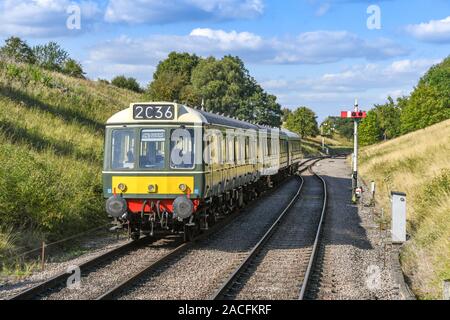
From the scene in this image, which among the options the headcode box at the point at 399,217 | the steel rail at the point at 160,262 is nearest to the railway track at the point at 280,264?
the steel rail at the point at 160,262

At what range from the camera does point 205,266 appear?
1202cm

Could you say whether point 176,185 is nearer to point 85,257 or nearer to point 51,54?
point 85,257

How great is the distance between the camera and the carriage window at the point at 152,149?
45.1 feet

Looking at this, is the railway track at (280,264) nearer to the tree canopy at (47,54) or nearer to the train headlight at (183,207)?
the train headlight at (183,207)

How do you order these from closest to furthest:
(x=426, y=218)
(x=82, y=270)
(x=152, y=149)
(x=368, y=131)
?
(x=82, y=270) < (x=152, y=149) < (x=426, y=218) < (x=368, y=131)

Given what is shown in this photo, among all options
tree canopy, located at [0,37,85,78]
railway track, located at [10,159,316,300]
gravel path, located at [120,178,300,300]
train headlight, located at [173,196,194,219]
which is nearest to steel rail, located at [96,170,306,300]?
railway track, located at [10,159,316,300]

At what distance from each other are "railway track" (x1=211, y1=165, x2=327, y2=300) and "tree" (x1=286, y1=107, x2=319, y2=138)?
3752 inches

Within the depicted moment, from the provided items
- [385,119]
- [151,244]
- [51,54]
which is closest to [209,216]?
[151,244]

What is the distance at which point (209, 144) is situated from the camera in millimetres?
14516

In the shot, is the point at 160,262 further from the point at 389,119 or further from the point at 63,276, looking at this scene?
A: the point at 389,119

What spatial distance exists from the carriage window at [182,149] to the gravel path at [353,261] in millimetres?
3411

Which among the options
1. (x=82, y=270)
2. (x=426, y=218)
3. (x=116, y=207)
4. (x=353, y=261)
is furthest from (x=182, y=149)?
(x=426, y=218)

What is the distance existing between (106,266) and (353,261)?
4.78 metres

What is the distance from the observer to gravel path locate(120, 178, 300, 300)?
9.84 meters
